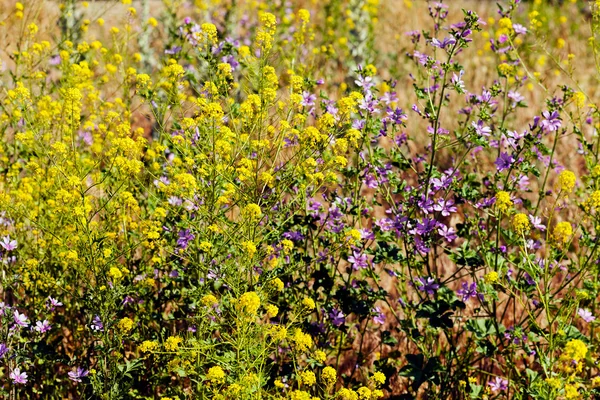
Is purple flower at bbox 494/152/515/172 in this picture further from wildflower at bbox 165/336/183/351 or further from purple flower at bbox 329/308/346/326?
wildflower at bbox 165/336/183/351

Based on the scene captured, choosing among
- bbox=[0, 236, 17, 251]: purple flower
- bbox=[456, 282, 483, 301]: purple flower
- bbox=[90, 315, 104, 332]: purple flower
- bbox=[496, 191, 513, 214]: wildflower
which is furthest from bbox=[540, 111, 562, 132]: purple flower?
bbox=[0, 236, 17, 251]: purple flower

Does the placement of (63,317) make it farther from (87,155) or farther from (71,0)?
(71,0)

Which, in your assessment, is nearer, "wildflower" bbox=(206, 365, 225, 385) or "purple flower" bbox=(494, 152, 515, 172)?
"wildflower" bbox=(206, 365, 225, 385)

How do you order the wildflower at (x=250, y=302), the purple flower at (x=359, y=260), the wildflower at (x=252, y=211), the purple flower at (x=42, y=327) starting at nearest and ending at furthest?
the wildflower at (x=250, y=302) < the wildflower at (x=252, y=211) < the purple flower at (x=42, y=327) < the purple flower at (x=359, y=260)

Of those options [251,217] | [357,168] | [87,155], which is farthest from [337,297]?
[87,155]

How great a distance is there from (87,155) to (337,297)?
74.6 inches

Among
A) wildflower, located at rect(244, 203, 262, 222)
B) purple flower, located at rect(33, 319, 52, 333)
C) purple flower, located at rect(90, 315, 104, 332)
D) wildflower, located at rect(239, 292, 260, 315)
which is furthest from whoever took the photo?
purple flower, located at rect(33, 319, 52, 333)

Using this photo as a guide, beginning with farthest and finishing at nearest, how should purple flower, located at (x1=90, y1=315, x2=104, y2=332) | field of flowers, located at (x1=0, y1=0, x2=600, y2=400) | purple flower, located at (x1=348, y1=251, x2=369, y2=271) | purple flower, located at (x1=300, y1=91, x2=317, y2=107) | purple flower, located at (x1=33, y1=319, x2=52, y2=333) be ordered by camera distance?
purple flower, located at (x1=300, y1=91, x2=317, y2=107) < purple flower, located at (x1=348, y1=251, x2=369, y2=271) < purple flower, located at (x1=33, y1=319, x2=52, y2=333) < purple flower, located at (x1=90, y1=315, x2=104, y2=332) < field of flowers, located at (x1=0, y1=0, x2=600, y2=400)

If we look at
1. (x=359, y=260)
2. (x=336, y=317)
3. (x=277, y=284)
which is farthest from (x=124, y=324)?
(x=359, y=260)

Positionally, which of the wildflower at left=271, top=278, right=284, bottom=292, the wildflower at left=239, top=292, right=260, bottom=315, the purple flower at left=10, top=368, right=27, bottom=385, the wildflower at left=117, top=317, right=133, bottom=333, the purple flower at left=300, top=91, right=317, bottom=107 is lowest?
the wildflower at left=239, top=292, right=260, bottom=315

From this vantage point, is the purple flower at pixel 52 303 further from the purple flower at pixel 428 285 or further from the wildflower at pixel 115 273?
the purple flower at pixel 428 285

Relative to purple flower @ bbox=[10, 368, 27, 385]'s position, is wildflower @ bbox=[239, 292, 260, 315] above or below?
below

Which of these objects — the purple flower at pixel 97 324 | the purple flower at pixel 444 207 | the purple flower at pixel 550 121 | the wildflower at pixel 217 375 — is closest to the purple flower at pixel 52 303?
the purple flower at pixel 97 324

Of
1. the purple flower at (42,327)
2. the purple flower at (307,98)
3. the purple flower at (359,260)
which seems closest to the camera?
the purple flower at (42,327)
